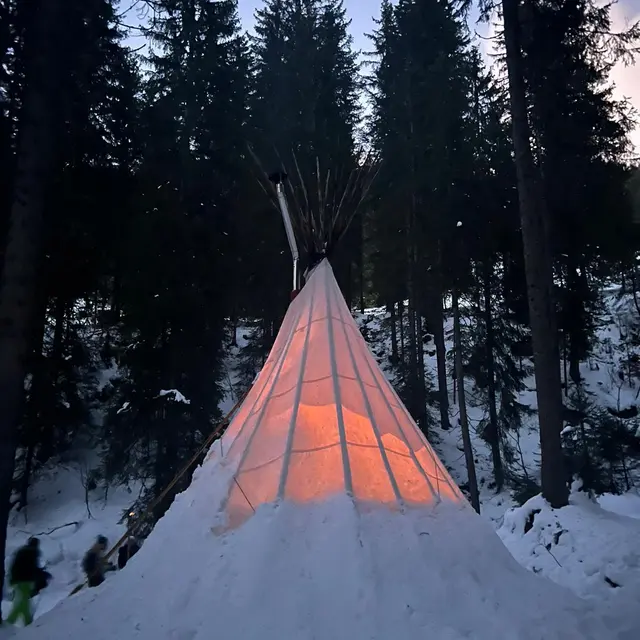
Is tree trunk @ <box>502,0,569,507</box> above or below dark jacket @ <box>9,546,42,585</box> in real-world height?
above

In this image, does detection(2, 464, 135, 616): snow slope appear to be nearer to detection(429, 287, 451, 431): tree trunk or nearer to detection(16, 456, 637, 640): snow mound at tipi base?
detection(16, 456, 637, 640): snow mound at tipi base

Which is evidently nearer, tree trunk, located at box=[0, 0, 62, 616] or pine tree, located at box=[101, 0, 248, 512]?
tree trunk, located at box=[0, 0, 62, 616]

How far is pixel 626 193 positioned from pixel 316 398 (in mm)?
11803

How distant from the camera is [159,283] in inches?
429

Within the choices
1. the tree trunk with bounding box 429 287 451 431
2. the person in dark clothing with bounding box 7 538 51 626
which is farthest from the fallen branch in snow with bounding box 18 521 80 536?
the tree trunk with bounding box 429 287 451 431

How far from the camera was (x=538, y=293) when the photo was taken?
712cm

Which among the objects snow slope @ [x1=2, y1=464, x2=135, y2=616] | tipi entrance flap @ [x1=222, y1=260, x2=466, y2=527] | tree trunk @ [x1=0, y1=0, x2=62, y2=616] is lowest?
snow slope @ [x1=2, y1=464, x2=135, y2=616]

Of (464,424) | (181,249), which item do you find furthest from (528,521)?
(181,249)

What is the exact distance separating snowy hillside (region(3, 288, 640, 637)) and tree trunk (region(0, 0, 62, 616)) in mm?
2470

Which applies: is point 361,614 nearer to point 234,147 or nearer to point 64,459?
point 234,147

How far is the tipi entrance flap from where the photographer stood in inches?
143

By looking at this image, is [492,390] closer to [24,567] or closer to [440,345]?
[440,345]

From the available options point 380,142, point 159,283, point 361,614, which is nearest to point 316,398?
point 361,614

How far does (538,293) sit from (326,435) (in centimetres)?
454
